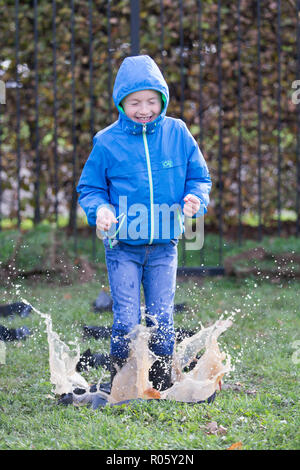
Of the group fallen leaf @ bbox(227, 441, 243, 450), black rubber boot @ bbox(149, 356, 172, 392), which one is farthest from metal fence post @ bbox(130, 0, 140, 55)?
fallen leaf @ bbox(227, 441, 243, 450)

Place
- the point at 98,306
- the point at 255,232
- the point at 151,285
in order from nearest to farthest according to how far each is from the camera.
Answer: the point at 151,285
the point at 98,306
the point at 255,232

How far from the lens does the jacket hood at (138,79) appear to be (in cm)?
256

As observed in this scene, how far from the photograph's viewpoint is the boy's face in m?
2.60

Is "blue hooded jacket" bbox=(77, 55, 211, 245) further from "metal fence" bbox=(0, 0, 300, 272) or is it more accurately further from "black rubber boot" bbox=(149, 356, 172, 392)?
"metal fence" bbox=(0, 0, 300, 272)

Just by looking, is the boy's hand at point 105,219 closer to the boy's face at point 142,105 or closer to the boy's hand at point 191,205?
the boy's hand at point 191,205

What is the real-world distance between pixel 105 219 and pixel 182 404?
814mm

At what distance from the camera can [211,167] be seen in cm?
587

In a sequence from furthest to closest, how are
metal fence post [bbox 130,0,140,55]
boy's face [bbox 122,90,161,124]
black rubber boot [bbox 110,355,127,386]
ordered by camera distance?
1. metal fence post [bbox 130,0,140,55]
2. black rubber boot [bbox 110,355,127,386]
3. boy's face [bbox 122,90,161,124]

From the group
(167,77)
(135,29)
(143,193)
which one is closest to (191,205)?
(143,193)

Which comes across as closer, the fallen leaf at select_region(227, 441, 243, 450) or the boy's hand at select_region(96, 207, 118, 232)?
the fallen leaf at select_region(227, 441, 243, 450)

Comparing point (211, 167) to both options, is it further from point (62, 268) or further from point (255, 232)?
point (62, 268)

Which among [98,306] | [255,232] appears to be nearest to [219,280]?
[98,306]

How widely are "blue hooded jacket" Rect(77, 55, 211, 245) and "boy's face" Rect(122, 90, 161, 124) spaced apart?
25 millimetres
